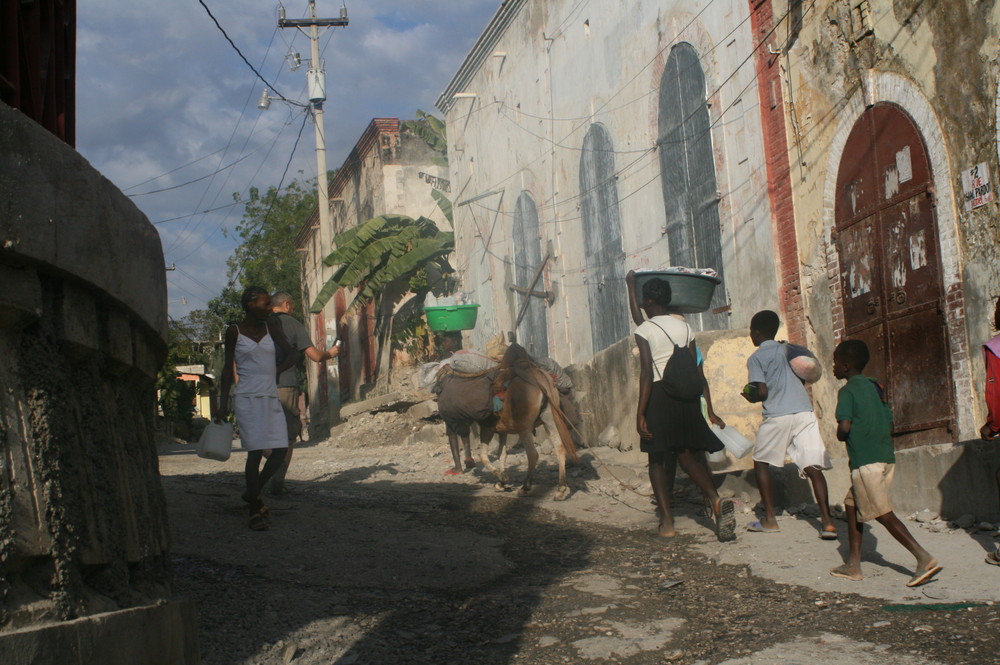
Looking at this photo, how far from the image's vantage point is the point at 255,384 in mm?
7699

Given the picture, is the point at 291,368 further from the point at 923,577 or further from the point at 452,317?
the point at 452,317

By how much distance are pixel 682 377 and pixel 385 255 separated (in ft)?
61.7

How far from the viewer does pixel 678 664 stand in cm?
434

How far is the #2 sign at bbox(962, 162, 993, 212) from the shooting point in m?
7.77

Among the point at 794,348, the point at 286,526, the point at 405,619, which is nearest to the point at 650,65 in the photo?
the point at 794,348

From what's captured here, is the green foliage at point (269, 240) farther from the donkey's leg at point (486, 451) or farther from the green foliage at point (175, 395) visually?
the donkey's leg at point (486, 451)

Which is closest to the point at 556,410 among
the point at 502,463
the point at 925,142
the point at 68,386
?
the point at 502,463

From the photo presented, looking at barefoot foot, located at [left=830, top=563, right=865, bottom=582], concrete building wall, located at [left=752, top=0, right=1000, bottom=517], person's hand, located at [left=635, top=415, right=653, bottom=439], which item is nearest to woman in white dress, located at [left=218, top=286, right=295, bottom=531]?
person's hand, located at [left=635, top=415, right=653, bottom=439]

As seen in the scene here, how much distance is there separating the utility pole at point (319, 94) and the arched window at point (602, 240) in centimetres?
984

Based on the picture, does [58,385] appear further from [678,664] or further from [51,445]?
[678,664]

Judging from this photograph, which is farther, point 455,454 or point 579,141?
point 579,141

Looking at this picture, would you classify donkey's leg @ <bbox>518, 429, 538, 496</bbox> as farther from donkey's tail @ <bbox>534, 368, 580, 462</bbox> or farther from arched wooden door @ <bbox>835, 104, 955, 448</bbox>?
arched wooden door @ <bbox>835, 104, 955, 448</bbox>

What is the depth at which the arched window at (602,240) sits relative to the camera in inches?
606

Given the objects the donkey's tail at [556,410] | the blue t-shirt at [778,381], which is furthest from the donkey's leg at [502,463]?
the blue t-shirt at [778,381]
